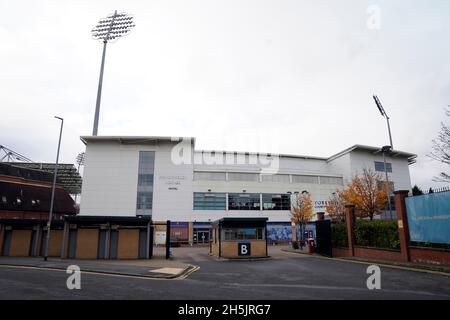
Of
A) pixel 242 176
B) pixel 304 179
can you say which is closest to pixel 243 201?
pixel 242 176

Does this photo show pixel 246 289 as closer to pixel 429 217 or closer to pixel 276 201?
pixel 429 217

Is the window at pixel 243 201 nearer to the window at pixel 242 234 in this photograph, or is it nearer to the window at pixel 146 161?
the window at pixel 146 161

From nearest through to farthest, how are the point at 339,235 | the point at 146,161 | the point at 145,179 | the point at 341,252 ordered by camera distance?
the point at 341,252 < the point at 339,235 < the point at 145,179 < the point at 146,161

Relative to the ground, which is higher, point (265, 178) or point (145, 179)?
point (265, 178)

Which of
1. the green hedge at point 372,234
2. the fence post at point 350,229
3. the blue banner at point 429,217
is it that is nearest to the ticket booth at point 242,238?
the green hedge at point 372,234

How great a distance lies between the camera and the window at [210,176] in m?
55.3

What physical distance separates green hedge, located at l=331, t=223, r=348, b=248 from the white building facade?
2140cm

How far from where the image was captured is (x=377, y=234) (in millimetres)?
22094

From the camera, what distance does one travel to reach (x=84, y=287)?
11.0m

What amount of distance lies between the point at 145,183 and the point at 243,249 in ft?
98.5

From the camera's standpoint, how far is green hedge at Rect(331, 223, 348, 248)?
26.0m

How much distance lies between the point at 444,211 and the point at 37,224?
2877cm
